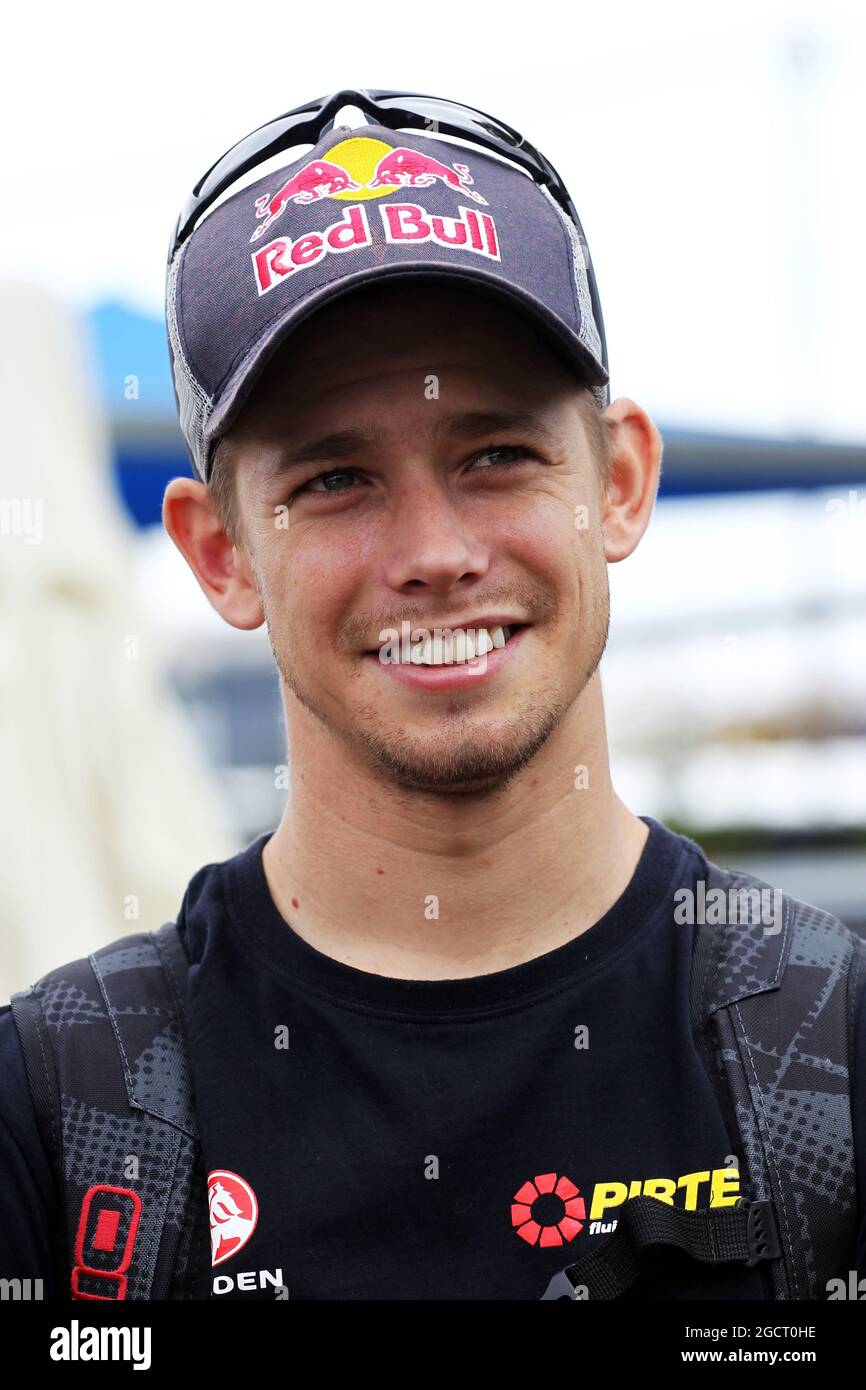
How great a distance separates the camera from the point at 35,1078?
1794 millimetres

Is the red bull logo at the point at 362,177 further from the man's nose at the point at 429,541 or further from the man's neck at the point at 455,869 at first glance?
the man's neck at the point at 455,869

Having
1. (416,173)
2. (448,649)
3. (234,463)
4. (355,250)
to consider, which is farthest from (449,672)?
(416,173)

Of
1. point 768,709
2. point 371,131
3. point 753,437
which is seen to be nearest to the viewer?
point 371,131

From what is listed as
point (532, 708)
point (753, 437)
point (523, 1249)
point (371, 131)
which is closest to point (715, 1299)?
point (523, 1249)

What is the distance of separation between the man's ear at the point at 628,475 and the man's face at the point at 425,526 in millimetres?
196

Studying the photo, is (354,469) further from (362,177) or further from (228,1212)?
(228,1212)

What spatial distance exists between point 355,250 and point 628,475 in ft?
1.71

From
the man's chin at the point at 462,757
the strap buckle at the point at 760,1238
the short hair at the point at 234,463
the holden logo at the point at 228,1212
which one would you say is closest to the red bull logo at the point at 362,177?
the short hair at the point at 234,463

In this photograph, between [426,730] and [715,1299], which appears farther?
[426,730]

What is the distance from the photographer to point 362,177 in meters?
1.95

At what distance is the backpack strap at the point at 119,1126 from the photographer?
1711 mm

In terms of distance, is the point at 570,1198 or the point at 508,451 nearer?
the point at 570,1198
